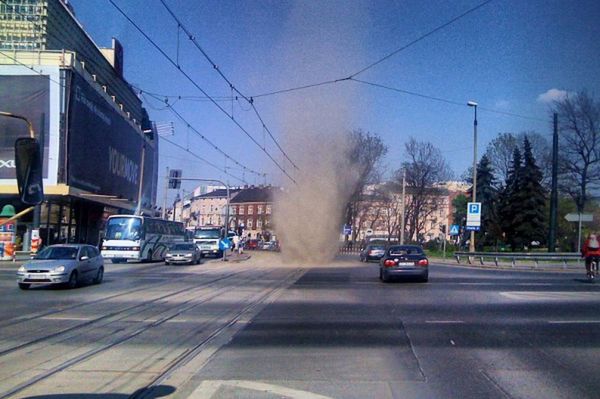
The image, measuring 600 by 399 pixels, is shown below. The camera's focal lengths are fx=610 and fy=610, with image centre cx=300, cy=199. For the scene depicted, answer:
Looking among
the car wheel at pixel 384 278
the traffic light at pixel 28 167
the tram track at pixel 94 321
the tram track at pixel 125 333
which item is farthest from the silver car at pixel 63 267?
the car wheel at pixel 384 278

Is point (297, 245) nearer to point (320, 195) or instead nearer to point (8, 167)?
point (320, 195)

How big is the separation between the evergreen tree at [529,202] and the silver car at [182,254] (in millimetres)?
33667

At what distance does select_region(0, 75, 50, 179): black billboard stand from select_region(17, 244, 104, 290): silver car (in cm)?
2446

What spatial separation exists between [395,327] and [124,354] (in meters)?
5.26

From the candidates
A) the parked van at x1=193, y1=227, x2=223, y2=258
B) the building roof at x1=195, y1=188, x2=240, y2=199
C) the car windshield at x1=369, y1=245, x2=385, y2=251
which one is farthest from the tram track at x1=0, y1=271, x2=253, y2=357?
the building roof at x1=195, y1=188, x2=240, y2=199

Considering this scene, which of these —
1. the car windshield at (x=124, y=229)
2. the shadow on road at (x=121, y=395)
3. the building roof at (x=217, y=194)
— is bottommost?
the shadow on road at (x=121, y=395)

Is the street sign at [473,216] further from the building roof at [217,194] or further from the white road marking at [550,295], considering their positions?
the building roof at [217,194]

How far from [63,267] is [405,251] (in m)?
12.3

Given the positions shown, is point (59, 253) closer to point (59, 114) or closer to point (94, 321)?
point (94, 321)

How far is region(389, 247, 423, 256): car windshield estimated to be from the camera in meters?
23.3

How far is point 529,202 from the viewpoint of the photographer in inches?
2293

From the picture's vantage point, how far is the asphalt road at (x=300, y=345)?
723 cm

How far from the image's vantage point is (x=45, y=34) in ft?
150

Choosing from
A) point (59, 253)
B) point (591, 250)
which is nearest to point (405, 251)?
point (591, 250)
